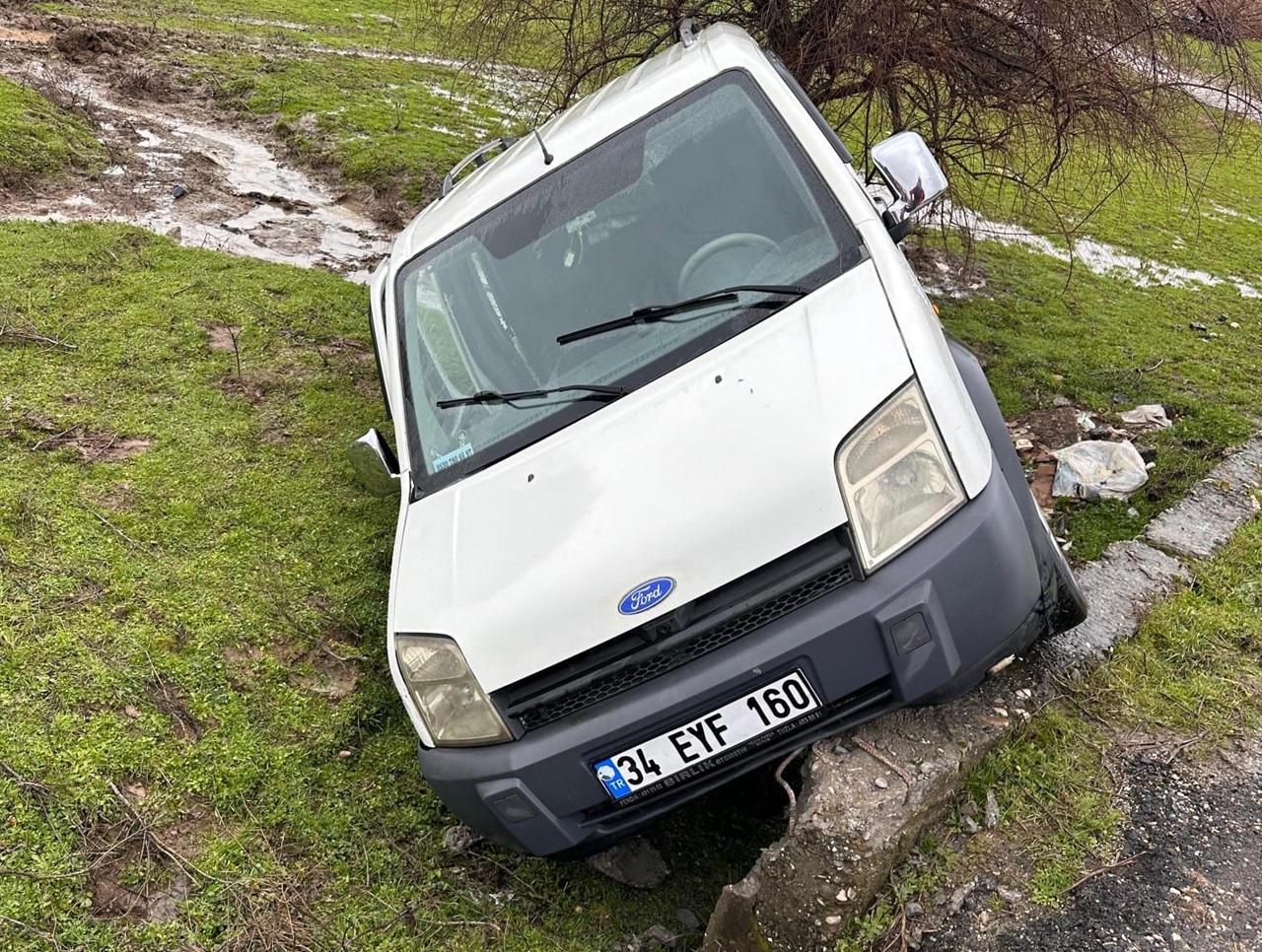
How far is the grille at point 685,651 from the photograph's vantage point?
2180mm

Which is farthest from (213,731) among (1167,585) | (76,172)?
(76,172)

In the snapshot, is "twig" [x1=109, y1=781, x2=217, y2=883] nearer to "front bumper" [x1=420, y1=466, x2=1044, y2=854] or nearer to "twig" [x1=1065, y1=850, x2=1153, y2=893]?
"front bumper" [x1=420, y1=466, x2=1044, y2=854]

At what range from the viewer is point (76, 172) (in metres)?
9.96

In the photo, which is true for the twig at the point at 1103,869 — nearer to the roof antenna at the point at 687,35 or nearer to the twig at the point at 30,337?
the roof antenna at the point at 687,35

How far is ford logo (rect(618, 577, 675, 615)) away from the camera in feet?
7.11

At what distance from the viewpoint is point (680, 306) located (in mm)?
2660

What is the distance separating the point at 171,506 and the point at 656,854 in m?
3.11

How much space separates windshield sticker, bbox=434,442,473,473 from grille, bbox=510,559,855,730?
0.85m

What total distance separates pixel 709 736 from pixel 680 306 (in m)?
1.26

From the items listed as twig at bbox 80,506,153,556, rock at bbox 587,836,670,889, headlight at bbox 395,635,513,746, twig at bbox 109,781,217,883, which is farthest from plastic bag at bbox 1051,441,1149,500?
twig at bbox 80,506,153,556

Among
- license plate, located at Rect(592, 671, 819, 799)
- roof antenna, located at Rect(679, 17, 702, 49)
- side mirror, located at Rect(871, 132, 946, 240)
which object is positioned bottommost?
license plate, located at Rect(592, 671, 819, 799)

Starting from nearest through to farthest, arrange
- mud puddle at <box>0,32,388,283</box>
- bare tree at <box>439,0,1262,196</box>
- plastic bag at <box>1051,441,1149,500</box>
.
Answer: plastic bag at <box>1051,441,1149,500</box> < bare tree at <box>439,0,1262,196</box> < mud puddle at <box>0,32,388,283</box>

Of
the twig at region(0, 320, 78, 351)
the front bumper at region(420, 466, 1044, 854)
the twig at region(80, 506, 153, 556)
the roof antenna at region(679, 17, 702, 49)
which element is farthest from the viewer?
the twig at region(0, 320, 78, 351)

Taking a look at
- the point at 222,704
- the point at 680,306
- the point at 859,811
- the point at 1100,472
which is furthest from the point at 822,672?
the point at 1100,472
